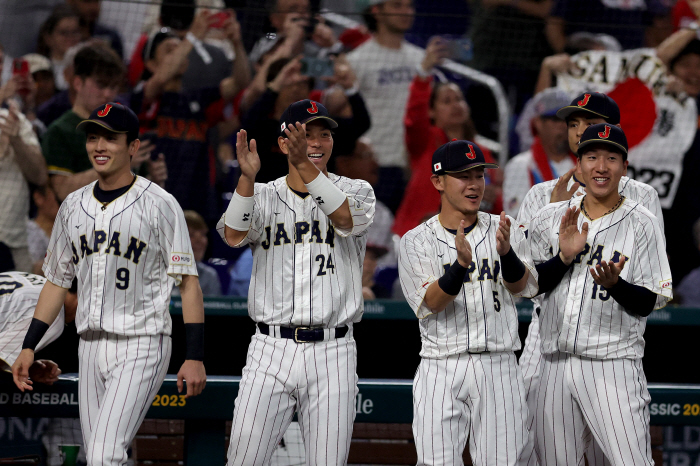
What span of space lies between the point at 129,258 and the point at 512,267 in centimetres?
136

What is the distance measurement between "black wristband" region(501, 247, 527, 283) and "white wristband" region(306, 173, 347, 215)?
61 centimetres

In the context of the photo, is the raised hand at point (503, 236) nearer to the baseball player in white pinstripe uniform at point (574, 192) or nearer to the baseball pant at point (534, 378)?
the baseball player in white pinstripe uniform at point (574, 192)

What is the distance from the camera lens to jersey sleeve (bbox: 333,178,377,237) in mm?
2967

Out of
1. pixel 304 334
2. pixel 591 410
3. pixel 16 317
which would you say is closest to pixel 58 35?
pixel 16 317

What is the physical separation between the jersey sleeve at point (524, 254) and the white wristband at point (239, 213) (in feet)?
3.10

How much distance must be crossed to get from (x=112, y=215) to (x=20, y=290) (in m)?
0.83

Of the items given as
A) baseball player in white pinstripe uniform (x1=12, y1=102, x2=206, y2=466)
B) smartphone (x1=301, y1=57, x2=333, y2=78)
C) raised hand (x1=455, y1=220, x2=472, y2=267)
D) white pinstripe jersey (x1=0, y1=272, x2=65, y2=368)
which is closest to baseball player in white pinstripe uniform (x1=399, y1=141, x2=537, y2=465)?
raised hand (x1=455, y1=220, x2=472, y2=267)

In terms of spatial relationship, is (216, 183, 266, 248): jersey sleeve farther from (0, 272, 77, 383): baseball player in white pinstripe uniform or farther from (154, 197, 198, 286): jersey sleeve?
(0, 272, 77, 383): baseball player in white pinstripe uniform

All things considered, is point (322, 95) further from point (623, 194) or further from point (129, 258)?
point (129, 258)

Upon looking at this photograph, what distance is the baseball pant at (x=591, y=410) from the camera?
2814 millimetres

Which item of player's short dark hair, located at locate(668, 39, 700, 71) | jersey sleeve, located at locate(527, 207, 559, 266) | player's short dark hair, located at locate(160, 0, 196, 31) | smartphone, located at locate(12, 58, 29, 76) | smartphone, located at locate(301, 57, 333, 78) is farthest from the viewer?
player's short dark hair, located at locate(668, 39, 700, 71)

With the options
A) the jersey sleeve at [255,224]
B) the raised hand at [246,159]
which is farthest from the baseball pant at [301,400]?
the raised hand at [246,159]

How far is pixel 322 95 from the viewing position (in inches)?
219

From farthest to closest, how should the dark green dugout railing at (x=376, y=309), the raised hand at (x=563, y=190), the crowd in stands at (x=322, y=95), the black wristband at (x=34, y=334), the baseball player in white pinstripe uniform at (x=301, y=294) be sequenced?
the crowd in stands at (x=322, y=95)
the dark green dugout railing at (x=376, y=309)
the raised hand at (x=563, y=190)
the black wristband at (x=34, y=334)
the baseball player in white pinstripe uniform at (x=301, y=294)
